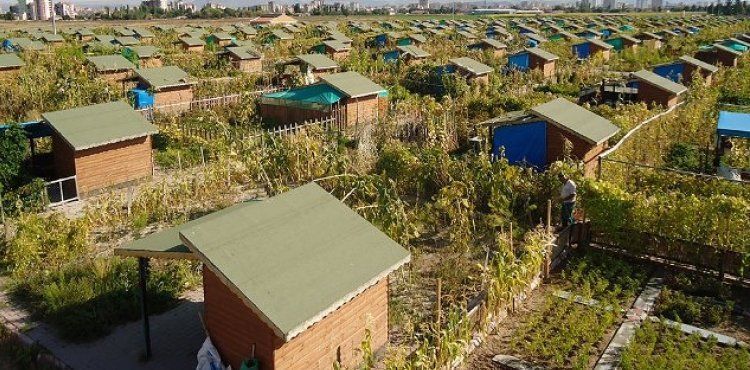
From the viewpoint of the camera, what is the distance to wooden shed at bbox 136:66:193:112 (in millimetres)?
23938

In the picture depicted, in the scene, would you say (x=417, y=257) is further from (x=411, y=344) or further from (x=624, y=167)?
(x=624, y=167)

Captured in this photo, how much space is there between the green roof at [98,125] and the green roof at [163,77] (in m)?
7.56

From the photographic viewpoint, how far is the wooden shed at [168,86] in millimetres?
23938

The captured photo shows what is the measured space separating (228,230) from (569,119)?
9.87 meters

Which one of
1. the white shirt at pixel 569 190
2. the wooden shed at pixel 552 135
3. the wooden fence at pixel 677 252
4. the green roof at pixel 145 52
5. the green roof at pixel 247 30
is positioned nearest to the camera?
the wooden fence at pixel 677 252

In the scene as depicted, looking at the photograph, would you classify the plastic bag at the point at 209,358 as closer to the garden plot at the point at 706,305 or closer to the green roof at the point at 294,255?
the green roof at the point at 294,255

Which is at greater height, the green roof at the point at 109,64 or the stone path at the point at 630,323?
the green roof at the point at 109,64

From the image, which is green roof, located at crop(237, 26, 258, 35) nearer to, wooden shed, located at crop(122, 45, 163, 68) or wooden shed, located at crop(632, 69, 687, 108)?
wooden shed, located at crop(122, 45, 163, 68)

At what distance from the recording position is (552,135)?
1488 cm

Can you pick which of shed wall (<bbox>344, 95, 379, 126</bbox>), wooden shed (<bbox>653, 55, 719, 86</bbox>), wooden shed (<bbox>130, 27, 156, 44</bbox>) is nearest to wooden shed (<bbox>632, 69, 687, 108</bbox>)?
wooden shed (<bbox>653, 55, 719, 86</bbox>)

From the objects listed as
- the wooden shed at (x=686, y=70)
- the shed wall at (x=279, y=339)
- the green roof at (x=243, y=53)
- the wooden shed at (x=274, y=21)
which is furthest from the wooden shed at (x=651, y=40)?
the shed wall at (x=279, y=339)

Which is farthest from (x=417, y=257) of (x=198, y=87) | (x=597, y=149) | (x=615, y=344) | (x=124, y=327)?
(x=198, y=87)

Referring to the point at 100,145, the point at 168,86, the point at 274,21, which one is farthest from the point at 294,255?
the point at 274,21

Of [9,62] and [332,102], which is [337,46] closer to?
[9,62]
